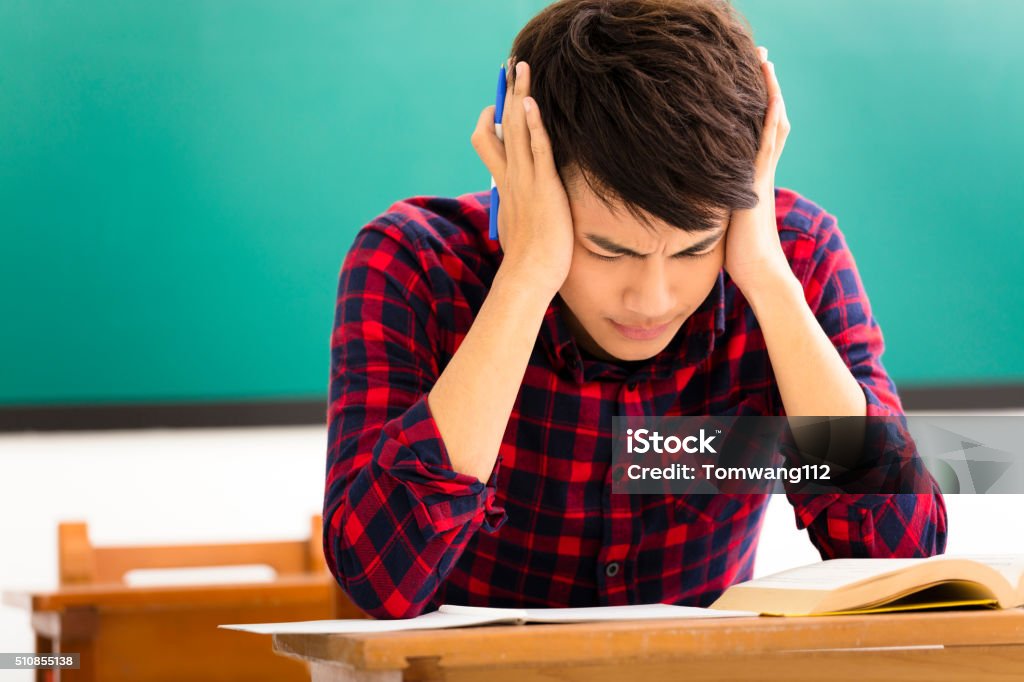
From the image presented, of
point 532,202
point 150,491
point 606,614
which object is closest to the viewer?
point 606,614

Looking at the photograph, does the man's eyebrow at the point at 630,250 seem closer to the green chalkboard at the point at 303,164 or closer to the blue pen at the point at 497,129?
the blue pen at the point at 497,129

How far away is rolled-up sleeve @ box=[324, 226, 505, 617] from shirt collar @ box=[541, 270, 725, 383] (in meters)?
0.13

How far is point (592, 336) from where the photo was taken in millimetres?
1180

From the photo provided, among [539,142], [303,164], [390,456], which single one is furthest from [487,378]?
[303,164]

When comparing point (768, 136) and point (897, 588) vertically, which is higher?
point (768, 136)

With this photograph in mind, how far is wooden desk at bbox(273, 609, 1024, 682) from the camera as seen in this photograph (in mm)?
692

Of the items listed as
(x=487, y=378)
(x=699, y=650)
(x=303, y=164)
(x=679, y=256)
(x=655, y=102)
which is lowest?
(x=699, y=650)

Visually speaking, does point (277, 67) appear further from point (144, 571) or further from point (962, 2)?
point (962, 2)

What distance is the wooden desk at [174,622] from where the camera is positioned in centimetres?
187

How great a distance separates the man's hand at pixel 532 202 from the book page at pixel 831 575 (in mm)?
335

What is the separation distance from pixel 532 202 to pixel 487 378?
0.18 metres

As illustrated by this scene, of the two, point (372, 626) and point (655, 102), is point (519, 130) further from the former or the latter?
point (372, 626)

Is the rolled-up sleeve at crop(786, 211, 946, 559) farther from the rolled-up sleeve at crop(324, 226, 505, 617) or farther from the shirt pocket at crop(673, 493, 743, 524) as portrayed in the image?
the rolled-up sleeve at crop(324, 226, 505, 617)

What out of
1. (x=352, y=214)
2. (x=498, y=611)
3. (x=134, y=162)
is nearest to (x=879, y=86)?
(x=352, y=214)
